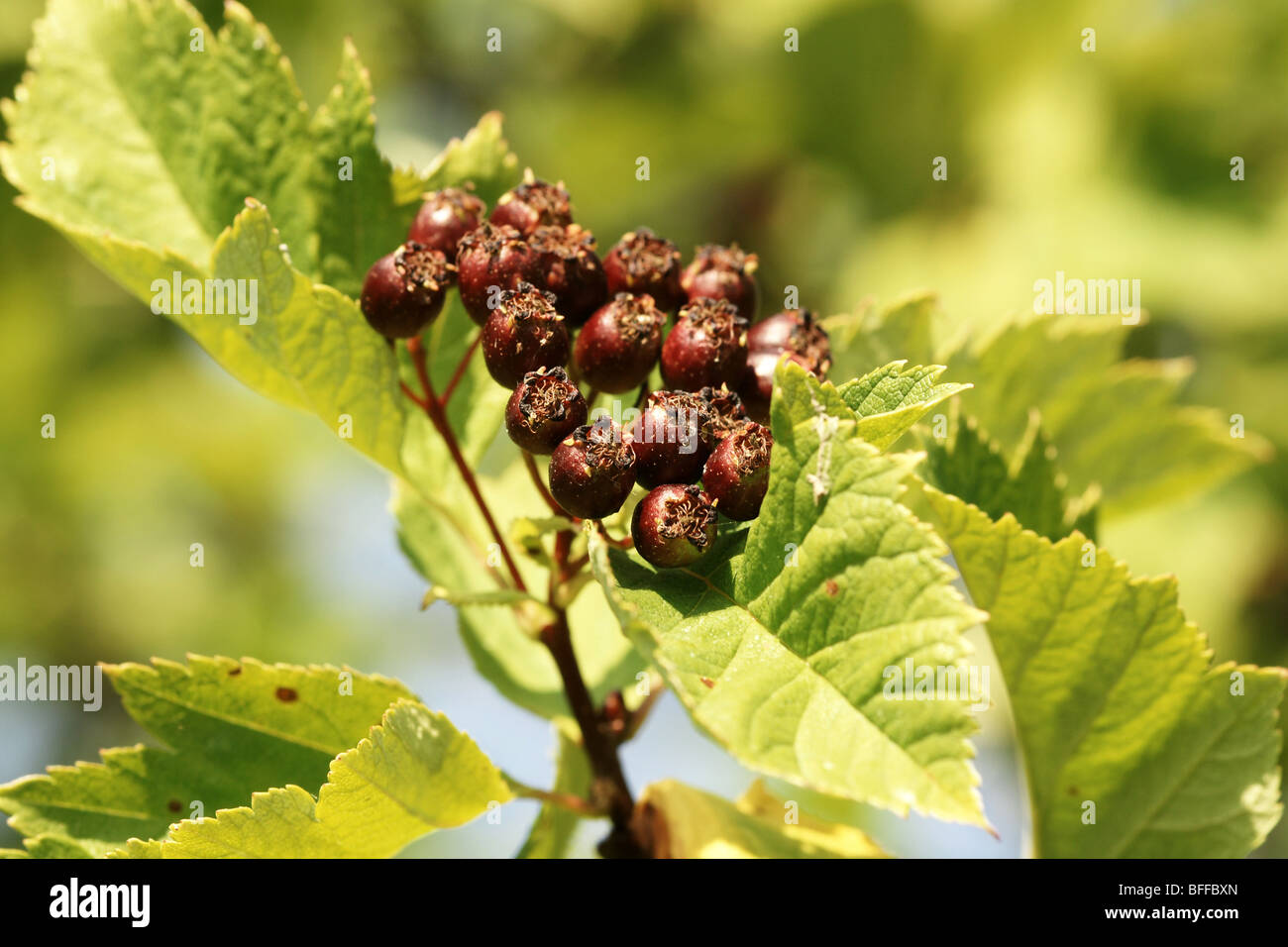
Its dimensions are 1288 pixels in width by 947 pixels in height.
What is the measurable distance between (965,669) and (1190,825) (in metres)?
0.96

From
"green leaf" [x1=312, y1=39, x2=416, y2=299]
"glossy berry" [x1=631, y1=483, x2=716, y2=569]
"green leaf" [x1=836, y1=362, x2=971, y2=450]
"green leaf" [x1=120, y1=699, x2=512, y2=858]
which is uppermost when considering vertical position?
"green leaf" [x1=312, y1=39, x2=416, y2=299]

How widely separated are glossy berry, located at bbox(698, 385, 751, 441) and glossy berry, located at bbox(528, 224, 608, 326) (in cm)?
28

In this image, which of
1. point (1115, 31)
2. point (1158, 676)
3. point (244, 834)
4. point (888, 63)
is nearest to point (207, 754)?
point (244, 834)

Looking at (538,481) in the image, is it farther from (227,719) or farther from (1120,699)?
(1120,699)

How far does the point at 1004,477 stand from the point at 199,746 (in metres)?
1.40

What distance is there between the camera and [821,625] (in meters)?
1.46

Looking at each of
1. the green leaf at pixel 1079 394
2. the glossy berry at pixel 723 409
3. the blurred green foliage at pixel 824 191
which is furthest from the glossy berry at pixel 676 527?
the blurred green foliage at pixel 824 191

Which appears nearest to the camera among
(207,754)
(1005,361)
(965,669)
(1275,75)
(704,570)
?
(965,669)

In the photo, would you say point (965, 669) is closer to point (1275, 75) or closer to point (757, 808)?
point (757, 808)

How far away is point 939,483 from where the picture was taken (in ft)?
6.57

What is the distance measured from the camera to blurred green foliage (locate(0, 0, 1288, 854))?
4.41 meters

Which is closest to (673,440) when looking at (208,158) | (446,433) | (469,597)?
(469,597)

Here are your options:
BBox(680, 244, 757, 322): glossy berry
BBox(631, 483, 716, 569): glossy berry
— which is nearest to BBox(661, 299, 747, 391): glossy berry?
BBox(680, 244, 757, 322): glossy berry

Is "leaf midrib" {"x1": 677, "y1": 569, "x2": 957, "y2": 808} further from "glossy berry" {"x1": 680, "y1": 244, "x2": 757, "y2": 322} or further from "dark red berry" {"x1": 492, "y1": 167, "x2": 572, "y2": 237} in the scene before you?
"dark red berry" {"x1": 492, "y1": 167, "x2": 572, "y2": 237}
